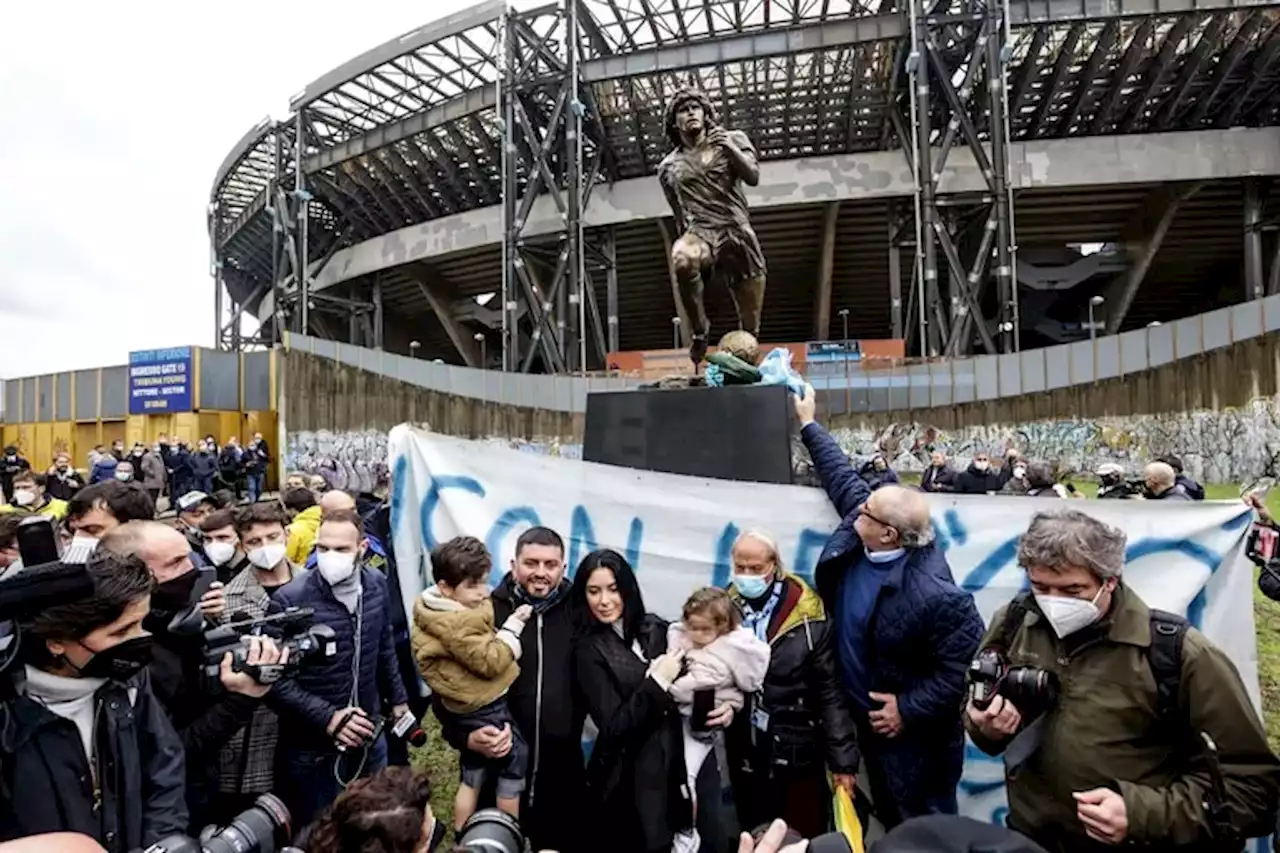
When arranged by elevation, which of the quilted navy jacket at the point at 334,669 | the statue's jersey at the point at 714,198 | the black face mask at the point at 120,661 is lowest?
the quilted navy jacket at the point at 334,669

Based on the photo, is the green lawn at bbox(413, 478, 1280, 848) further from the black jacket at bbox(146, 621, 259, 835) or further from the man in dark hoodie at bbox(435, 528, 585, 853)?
the black jacket at bbox(146, 621, 259, 835)

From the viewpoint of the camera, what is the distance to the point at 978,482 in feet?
32.6

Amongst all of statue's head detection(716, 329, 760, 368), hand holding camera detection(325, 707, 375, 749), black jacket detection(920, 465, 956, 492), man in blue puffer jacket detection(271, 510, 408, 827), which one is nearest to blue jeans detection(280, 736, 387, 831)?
man in blue puffer jacket detection(271, 510, 408, 827)

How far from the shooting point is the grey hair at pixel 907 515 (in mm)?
2740

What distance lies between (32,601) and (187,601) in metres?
0.82

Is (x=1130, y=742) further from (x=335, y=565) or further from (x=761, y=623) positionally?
(x=335, y=565)

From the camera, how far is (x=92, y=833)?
195 cm

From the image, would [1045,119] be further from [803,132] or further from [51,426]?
[51,426]

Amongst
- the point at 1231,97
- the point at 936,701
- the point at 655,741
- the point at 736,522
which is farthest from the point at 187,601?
the point at 1231,97

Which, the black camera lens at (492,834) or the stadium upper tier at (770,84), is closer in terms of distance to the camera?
the black camera lens at (492,834)

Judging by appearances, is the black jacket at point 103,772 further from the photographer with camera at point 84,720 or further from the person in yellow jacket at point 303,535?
the person in yellow jacket at point 303,535

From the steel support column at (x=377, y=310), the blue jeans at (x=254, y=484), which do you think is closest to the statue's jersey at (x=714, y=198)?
the blue jeans at (x=254, y=484)

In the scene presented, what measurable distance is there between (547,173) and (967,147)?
15.3m

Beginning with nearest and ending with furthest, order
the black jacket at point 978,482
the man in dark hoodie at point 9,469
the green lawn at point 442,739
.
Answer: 1. the green lawn at point 442,739
2. the black jacket at point 978,482
3. the man in dark hoodie at point 9,469
